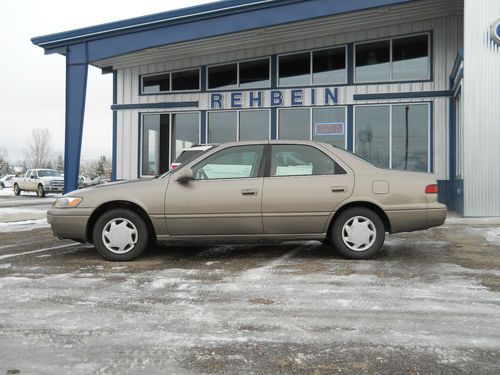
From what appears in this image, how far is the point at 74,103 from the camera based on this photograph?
44.9ft

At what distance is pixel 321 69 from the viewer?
14.9 meters

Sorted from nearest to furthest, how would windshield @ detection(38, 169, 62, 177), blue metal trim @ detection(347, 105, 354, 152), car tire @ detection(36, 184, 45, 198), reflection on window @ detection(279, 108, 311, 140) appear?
blue metal trim @ detection(347, 105, 354, 152)
reflection on window @ detection(279, 108, 311, 140)
car tire @ detection(36, 184, 45, 198)
windshield @ detection(38, 169, 62, 177)

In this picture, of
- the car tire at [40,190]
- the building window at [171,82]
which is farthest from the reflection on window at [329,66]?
the car tire at [40,190]

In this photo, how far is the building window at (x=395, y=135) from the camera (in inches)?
557

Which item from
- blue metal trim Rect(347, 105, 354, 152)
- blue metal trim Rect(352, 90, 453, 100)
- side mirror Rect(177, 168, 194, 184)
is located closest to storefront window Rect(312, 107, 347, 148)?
blue metal trim Rect(347, 105, 354, 152)

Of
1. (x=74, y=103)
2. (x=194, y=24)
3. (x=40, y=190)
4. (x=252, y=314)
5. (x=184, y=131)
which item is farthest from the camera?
(x=40, y=190)

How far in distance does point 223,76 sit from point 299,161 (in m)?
10.5

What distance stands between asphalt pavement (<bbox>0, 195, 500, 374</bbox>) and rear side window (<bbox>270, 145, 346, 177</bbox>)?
1113 mm

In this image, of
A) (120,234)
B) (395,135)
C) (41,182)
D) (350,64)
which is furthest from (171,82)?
(41,182)

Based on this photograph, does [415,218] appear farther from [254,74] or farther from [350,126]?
[254,74]

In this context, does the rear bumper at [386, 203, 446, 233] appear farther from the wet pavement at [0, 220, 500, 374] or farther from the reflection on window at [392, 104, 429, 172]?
the reflection on window at [392, 104, 429, 172]

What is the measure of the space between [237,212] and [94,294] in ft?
6.57

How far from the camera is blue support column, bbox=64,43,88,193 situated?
44.8 feet

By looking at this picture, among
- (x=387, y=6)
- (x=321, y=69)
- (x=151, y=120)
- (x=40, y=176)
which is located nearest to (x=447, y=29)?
(x=387, y=6)
